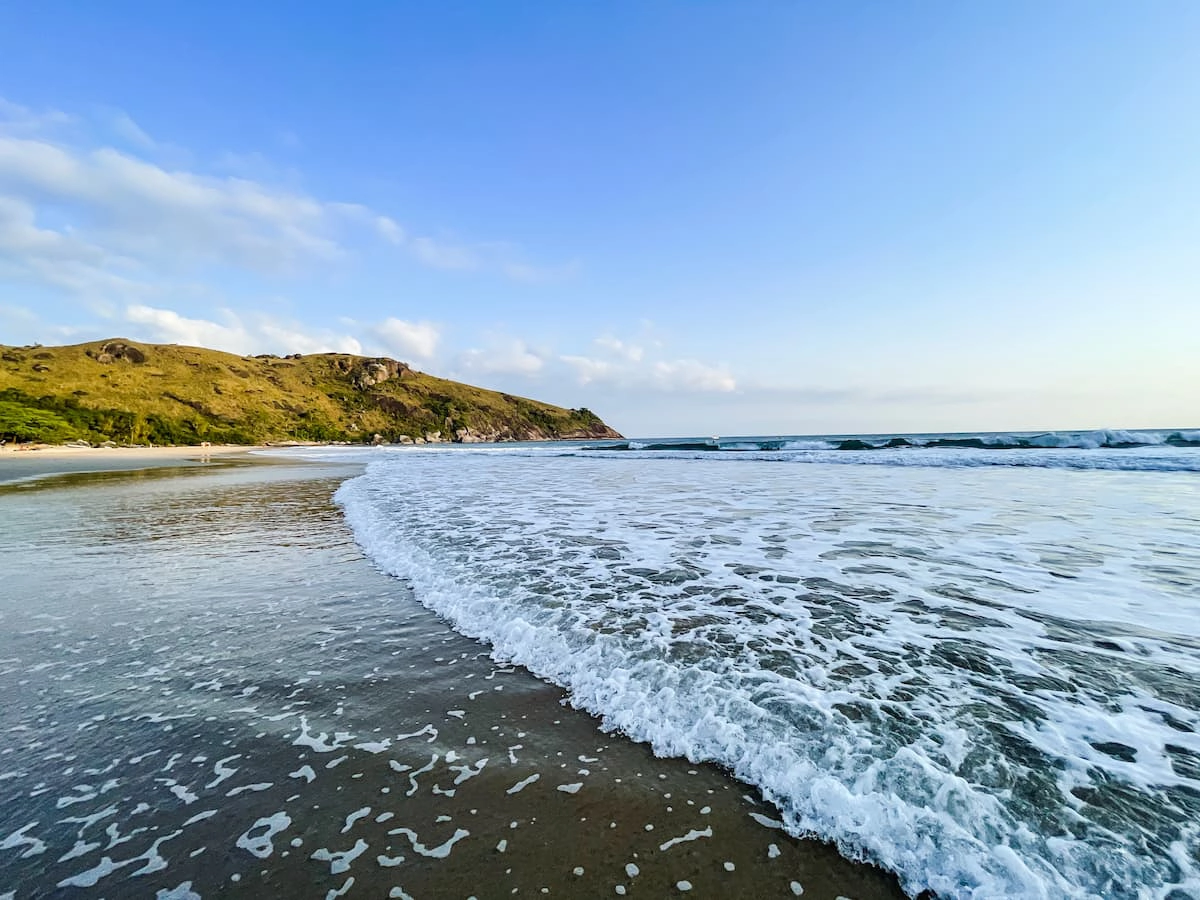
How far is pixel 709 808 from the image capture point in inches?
124

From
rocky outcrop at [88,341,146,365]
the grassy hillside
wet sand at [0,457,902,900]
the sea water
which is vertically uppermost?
rocky outcrop at [88,341,146,365]

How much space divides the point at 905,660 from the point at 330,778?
4.98 meters

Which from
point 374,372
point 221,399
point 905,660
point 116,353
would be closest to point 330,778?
point 905,660

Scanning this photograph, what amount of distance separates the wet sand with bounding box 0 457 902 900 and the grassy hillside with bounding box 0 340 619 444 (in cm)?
9540

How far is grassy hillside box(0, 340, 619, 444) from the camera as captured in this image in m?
88.1

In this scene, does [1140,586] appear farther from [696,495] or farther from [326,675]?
[696,495]

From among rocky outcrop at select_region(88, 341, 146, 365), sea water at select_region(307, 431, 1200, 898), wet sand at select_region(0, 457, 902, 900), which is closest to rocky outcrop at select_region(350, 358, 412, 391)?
rocky outcrop at select_region(88, 341, 146, 365)

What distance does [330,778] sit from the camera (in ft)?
11.4

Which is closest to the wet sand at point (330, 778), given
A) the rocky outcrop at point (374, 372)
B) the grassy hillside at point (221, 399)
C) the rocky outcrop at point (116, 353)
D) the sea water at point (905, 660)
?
the sea water at point (905, 660)

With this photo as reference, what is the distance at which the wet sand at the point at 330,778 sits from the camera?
2666 millimetres

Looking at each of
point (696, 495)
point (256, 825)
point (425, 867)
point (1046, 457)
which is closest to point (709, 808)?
point (425, 867)

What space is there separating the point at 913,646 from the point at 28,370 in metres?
152

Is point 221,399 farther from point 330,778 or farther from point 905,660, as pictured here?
point 905,660

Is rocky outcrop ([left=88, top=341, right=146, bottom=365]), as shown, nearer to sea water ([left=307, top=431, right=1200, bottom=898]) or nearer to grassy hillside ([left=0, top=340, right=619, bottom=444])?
grassy hillside ([left=0, top=340, right=619, bottom=444])
